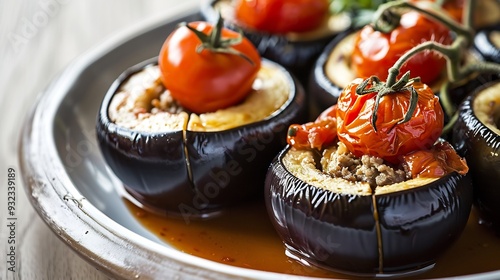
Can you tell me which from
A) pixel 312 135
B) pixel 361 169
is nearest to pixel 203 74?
pixel 312 135

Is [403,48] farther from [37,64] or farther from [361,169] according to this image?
[37,64]

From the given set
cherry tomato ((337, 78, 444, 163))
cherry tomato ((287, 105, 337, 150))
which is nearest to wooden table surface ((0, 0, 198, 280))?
cherry tomato ((287, 105, 337, 150))

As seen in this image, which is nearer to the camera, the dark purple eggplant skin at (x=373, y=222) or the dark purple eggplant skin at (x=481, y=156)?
the dark purple eggplant skin at (x=373, y=222)

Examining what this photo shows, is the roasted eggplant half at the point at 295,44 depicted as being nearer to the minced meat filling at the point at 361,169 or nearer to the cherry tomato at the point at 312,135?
the cherry tomato at the point at 312,135

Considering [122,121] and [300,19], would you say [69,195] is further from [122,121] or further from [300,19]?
[300,19]

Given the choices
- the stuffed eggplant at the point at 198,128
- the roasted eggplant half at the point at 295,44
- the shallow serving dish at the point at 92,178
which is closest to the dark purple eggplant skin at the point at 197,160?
the stuffed eggplant at the point at 198,128

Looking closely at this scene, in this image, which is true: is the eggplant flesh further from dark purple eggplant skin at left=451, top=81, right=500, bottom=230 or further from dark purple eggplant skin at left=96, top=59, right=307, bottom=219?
dark purple eggplant skin at left=451, top=81, right=500, bottom=230

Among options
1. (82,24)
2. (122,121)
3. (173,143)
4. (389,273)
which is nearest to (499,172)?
(389,273)
